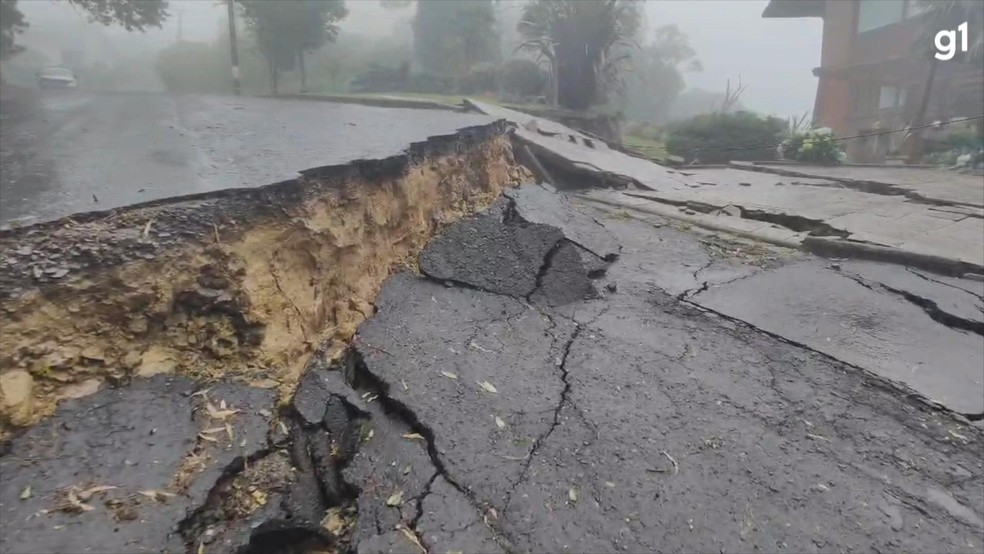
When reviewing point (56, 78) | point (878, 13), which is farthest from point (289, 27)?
point (878, 13)

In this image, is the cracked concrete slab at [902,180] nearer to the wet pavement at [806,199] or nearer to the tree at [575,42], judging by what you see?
the wet pavement at [806,199]

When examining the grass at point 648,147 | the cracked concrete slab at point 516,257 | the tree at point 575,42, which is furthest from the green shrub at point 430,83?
the cracked concrete slab at point 516,257

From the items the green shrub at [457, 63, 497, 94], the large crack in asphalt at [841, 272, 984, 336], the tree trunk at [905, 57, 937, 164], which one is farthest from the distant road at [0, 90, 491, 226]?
the green shrub at [457, 63, 497, 94]

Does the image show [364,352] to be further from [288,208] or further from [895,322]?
[895,322]

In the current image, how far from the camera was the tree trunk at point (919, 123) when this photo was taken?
33.3ft

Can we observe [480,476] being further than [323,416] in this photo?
No

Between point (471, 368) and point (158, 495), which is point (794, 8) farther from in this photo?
point (158, 495)

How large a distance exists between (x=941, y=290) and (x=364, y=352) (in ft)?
12.7

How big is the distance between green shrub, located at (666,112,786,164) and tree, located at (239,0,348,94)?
346 inches

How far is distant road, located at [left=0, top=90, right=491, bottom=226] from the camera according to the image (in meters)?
2.60

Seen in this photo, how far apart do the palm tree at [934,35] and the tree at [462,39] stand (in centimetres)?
1024

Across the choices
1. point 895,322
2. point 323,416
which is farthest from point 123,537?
point 895,322

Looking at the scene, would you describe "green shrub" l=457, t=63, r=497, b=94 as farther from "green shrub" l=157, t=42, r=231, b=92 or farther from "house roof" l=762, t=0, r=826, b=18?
"house roof" l=762, t=0, r=826, b=18

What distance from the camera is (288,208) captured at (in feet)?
9.20
